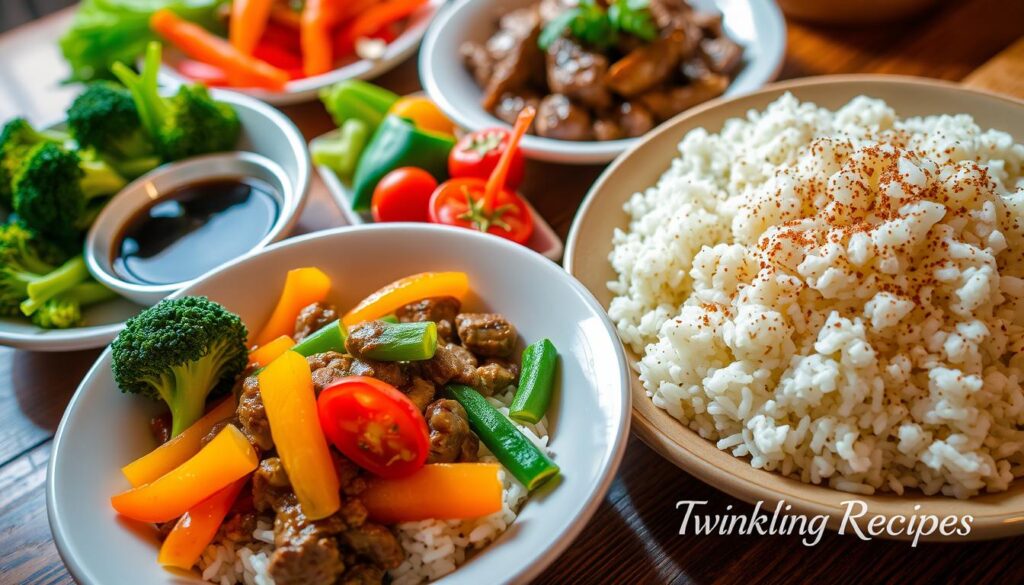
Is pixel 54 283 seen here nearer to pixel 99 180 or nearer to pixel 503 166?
pixel 99 180

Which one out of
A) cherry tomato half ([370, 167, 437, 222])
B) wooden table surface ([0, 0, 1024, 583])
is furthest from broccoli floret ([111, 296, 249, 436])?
cherry tomato half ([370, 167, 437, 222])

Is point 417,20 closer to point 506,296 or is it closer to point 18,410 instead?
point 506,296

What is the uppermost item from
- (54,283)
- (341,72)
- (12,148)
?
(12,148)

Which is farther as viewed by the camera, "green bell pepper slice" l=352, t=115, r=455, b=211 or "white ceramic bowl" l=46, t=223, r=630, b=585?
"green bell pepper slice" l=352, t=115, r=455, b=211

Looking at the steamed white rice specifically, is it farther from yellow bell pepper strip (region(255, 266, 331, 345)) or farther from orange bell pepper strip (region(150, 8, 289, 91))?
orange bell pepper strip (region(150, 8, 289, 91))

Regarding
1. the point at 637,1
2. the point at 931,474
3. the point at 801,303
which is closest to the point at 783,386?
the point at 801,303

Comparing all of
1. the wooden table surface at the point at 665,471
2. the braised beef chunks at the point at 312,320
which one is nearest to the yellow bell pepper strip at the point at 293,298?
the braised beef chunks at the point at 312,320

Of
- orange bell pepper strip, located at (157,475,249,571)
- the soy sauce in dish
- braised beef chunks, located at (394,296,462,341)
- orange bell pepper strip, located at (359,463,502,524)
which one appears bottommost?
orange bell pepper strip, located at (359,463,502,524)

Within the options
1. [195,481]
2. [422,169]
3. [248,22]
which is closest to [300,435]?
[195,481]
